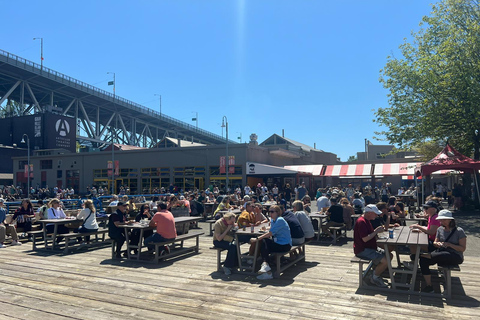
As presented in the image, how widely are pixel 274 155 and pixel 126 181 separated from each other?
1541 cm

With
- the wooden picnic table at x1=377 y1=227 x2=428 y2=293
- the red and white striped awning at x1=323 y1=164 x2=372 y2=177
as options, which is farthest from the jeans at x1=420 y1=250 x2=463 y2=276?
the red and white striped awning at x1=323 y1=164 x2=372 y2=177

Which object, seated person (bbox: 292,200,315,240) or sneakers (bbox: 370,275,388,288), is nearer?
sneakers (bbox: 370,275,388,288)

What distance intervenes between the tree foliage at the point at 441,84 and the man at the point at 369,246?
12.6 m

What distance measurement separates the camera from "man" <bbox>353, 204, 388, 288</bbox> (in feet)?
17.9

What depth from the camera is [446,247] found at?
16.6ft

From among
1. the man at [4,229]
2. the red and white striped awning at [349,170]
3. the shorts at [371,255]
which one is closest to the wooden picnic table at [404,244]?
the shorts at [371,255]

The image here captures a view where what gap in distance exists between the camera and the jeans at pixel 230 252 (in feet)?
21.3

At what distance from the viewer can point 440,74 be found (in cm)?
1652

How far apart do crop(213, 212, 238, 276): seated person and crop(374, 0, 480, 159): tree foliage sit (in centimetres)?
1345

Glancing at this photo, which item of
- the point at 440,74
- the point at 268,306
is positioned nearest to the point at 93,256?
the point at 268,306

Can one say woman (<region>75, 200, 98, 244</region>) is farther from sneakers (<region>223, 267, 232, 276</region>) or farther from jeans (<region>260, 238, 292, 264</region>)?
jeans (<region>260, 238, 292, 264</region>)

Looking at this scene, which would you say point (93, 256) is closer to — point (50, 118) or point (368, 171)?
point (368, 171)

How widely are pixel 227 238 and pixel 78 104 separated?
241 ft

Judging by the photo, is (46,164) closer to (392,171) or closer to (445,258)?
(392,171)
